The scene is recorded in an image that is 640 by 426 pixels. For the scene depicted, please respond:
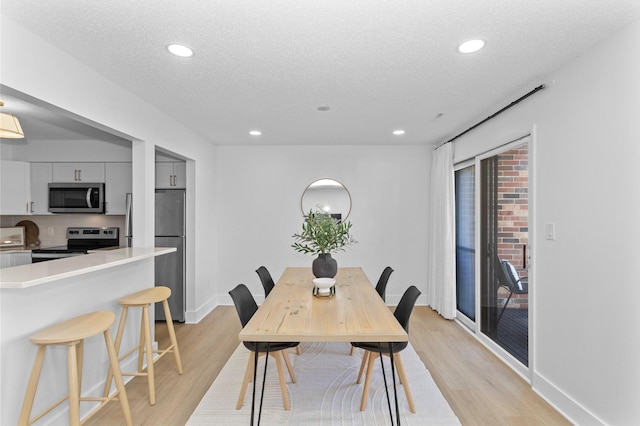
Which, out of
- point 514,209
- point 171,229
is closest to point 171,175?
point 171,229

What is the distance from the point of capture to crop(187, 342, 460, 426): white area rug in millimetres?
2303

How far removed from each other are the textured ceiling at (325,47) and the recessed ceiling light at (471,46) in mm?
43

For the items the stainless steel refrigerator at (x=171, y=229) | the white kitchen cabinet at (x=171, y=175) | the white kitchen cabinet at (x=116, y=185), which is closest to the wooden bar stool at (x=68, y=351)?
the stainless steel refrigerator at (x=171, y=229)

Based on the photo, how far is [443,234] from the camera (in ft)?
14.8

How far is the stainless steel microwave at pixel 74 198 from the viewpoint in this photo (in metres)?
4.40

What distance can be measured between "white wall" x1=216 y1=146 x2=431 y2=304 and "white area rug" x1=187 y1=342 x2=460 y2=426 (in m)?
1.97

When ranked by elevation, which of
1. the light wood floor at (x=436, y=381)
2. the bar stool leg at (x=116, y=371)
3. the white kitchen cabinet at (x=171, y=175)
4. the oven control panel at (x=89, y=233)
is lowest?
the light wood floor at (x=436, y=381)

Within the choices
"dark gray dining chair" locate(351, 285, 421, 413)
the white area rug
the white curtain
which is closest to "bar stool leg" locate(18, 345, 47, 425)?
the white area rug

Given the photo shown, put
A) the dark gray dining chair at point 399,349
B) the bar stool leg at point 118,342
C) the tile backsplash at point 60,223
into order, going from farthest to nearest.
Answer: the tile backsplash at point 60,223, the bar stool leg at point 118,342, the dark gray dining chair at point 399,349

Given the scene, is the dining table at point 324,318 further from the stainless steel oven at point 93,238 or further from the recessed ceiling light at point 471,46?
the stainless steel oven at point 93,238

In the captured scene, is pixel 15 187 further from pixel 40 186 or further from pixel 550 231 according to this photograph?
pixel 550 231

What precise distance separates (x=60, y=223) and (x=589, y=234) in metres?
6.07

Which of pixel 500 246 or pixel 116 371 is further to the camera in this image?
pixel 500 246

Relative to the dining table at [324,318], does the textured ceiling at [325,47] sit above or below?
above
